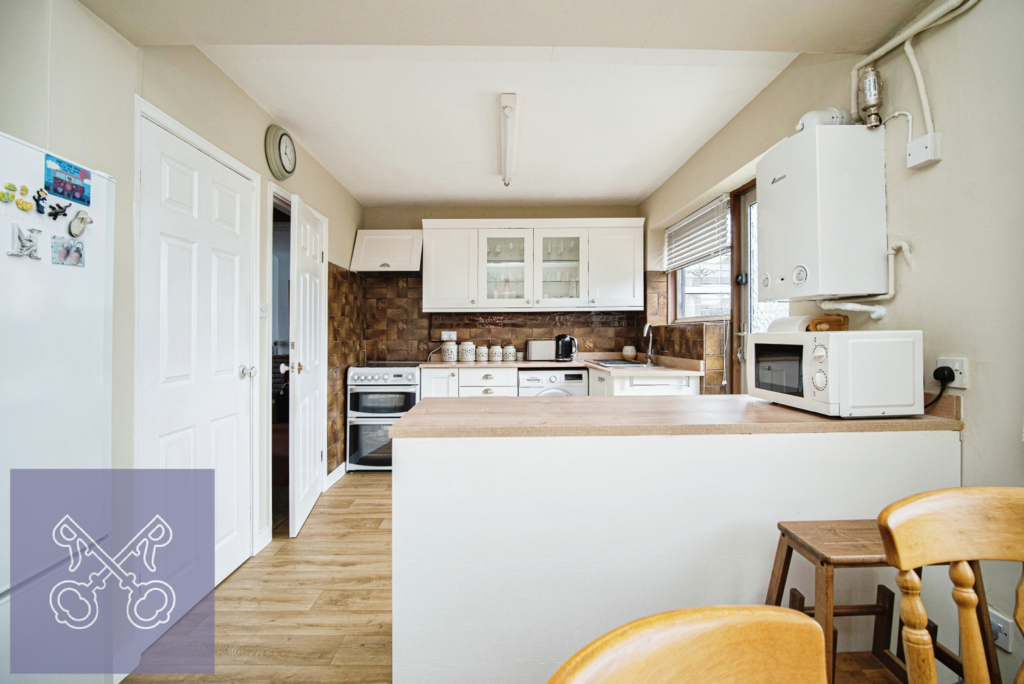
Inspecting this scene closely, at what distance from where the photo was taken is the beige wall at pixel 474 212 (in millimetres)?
4449

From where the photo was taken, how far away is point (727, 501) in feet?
4.59

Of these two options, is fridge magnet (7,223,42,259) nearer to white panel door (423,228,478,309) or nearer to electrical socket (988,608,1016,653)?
electrical socket (988,608,1016,653)

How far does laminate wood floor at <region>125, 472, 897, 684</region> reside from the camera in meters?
1.57

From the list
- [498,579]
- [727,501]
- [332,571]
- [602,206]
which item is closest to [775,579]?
[727,501]

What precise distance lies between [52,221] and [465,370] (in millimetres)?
2930

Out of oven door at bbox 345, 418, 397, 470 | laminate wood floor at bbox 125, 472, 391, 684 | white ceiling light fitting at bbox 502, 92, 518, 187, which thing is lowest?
laminate wood floor at bbox 125, 472, 391, 684

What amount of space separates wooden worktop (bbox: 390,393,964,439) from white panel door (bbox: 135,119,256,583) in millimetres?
1026

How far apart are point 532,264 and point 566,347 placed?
0.82m

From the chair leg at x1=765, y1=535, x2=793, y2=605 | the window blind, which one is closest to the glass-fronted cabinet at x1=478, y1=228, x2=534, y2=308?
the window blind

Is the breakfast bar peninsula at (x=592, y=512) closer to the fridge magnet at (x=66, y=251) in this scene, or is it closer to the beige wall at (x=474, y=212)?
the fridge magnet at (x=66, y=251)

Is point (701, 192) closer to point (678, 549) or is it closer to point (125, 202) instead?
point (678, 549)

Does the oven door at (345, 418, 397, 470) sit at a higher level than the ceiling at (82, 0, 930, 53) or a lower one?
lower

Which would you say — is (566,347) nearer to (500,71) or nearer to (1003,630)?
(500,71)

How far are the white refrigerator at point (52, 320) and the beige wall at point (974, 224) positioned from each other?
255 cm
